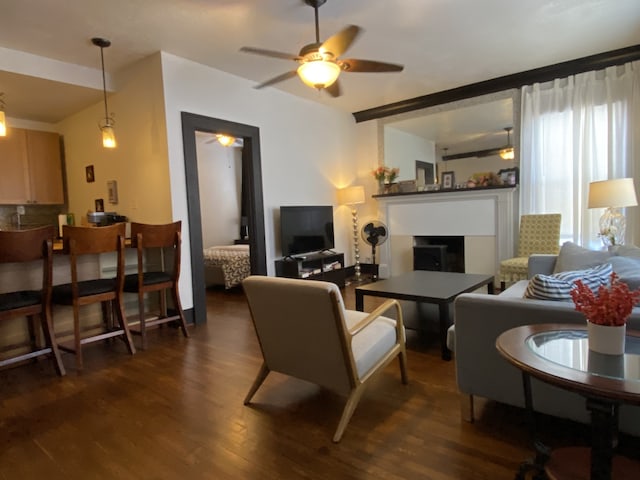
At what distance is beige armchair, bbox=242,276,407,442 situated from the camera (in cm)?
173

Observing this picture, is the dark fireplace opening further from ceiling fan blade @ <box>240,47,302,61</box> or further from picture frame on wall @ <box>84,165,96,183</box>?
picture frame on wall @ <box>84,165,96,183</box>

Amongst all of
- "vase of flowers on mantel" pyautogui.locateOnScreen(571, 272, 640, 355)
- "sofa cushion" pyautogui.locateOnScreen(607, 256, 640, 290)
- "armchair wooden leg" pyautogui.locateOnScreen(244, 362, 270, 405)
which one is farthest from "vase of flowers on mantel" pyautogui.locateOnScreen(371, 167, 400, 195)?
"vase of flowers on mantel" pyautogui.locateOnScreen(571, 272, 640, 355)

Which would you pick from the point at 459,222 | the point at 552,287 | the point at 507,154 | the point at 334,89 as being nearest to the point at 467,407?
the point at 552,287

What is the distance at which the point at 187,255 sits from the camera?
3.78 meters

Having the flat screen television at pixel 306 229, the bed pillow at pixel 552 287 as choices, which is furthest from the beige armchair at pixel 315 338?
the flat screen television at pixel 306 229

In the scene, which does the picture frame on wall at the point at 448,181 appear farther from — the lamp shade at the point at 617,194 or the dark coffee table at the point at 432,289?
the dark coffee table at the point at 432,289

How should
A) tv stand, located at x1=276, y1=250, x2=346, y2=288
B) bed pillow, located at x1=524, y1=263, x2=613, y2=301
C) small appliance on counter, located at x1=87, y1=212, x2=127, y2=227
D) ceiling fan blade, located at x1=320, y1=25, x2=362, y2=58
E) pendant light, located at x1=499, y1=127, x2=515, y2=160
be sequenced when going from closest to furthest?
bed pillow, located at x1=524, y1=263, x2=613, y2=301, ceiling fan blade, located at x1=320, y1=25, x2=362, y2=58, small appliance on counter, located at x1=87, y1=212, x2=127, y2=227, tv stand, located at x1=276, y1=250, x2=346, y2=288, pendant light, located at x1=499, y1=127, x2=515, y2=160

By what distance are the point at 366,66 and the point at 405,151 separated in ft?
11.5

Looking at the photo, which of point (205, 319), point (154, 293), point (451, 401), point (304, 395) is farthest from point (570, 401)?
point (154, 293)

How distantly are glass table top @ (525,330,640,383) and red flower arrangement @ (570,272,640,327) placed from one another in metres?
0.12

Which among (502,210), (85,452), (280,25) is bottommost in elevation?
(85,452)

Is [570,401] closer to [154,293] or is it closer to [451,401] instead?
[451,401]

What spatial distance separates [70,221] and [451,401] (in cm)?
465

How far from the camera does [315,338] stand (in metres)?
1.84
